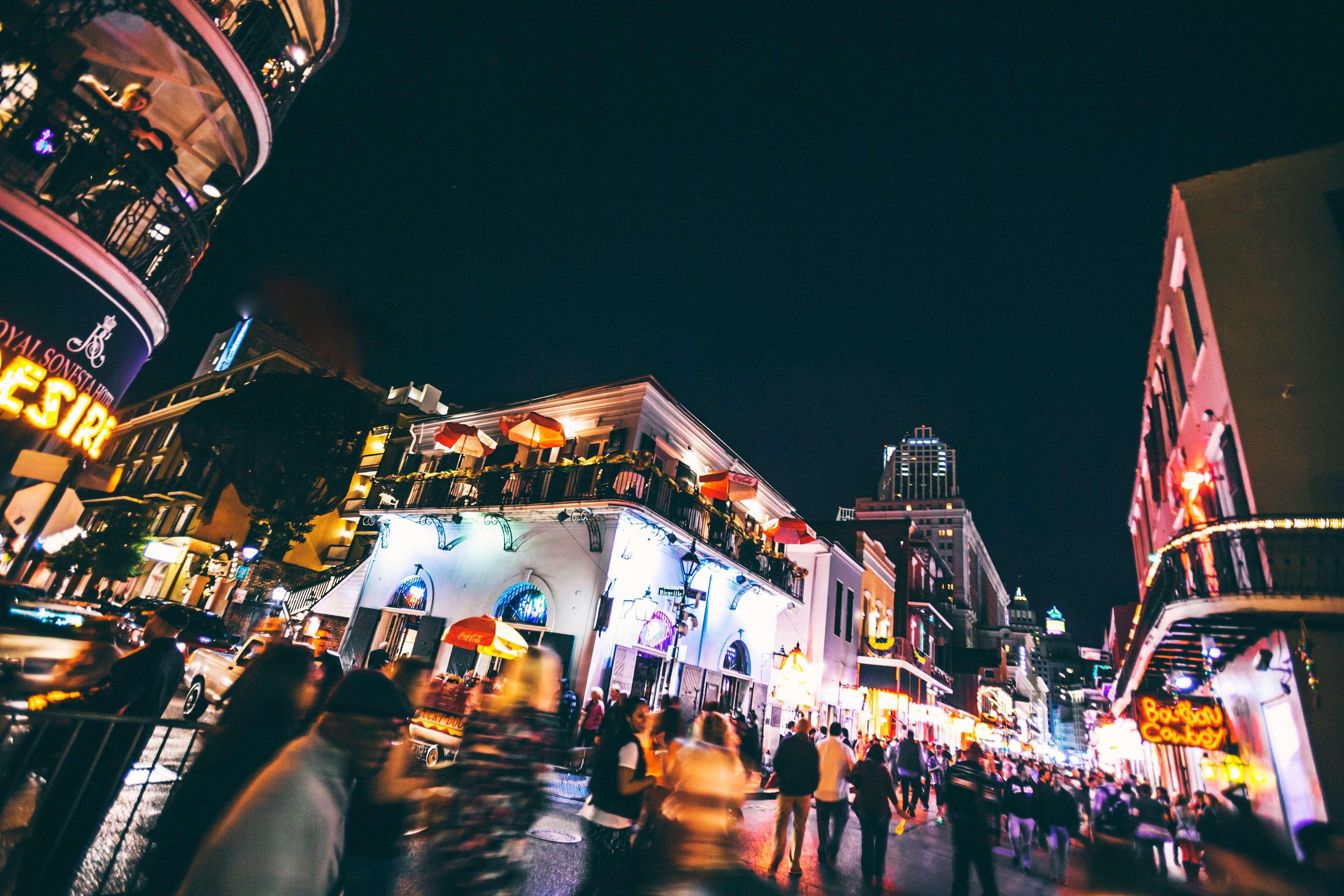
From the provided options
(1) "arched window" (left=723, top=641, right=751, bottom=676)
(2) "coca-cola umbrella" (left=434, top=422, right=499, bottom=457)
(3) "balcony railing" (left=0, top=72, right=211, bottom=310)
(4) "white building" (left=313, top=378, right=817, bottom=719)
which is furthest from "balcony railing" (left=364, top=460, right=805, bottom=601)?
(3) "balcony railing" (left=0, top=72, right=211, bottom=310)

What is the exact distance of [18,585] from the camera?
10.0m

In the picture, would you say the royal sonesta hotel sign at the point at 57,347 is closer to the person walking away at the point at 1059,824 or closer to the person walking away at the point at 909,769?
the person walking away at the point at 1059,824

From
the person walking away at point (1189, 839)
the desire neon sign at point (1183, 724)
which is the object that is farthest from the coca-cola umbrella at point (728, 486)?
the person walking away at point (1189, 839)

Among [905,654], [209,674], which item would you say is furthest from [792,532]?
[905,654]

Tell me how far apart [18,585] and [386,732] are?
42.3ft

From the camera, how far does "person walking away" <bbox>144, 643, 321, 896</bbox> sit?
9.15 feet

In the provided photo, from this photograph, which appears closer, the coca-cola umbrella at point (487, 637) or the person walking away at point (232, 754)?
the person walking away at point (232, 754)

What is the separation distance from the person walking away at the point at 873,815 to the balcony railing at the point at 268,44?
50.0ft

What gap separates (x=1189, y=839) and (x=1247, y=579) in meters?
7.07

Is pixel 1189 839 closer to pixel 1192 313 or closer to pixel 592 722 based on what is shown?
pixel 1192 313

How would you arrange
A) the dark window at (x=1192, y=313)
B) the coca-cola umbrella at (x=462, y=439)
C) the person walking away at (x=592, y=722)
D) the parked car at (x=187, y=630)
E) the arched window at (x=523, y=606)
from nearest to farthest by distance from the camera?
Answer: the parked car at (x=187, y=630) < the person walking away at (x=592, y=722) < the dark window at (x=1192, y=313) < the arched window at (x=523, y=606) < the coca-cola umbrella at (x=462, y=439)

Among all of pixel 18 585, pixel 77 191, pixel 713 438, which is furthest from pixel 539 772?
pixel 713 438

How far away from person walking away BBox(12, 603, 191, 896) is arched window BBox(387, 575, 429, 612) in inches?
518

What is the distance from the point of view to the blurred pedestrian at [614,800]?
4.17 meters
